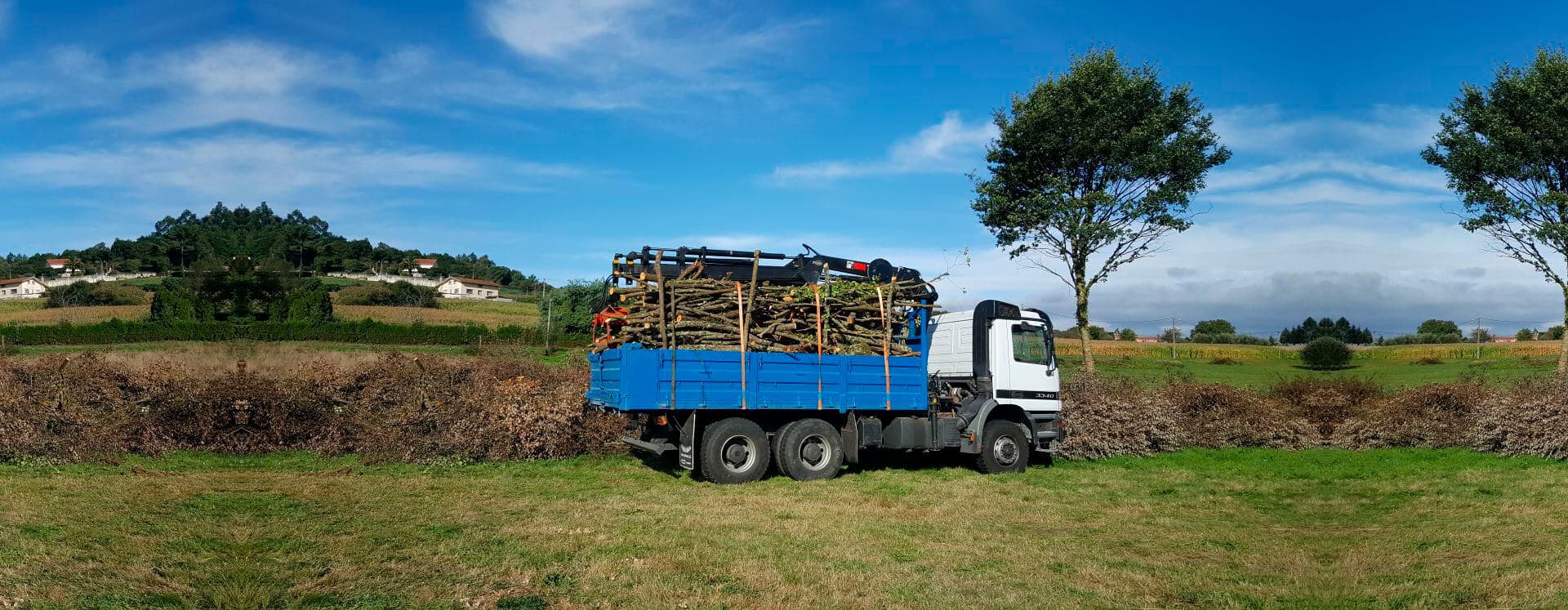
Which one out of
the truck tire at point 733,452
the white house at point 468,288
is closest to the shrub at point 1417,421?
the truck tire at point 733,452

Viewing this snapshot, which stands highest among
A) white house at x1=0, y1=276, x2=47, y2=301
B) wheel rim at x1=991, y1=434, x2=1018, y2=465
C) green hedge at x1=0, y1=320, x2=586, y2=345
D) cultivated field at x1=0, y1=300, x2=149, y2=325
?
white house at x1=0, y1=276, x2=47, y2=301

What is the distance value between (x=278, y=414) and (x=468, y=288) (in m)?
84.7

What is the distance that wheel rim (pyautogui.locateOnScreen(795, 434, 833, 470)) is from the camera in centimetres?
1277

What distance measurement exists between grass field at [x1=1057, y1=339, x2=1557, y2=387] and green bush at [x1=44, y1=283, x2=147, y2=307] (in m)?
57.0

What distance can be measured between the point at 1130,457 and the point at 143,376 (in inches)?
654

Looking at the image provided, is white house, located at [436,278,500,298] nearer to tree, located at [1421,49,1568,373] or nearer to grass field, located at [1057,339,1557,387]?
grass field, located at [1057,339,1557,387]

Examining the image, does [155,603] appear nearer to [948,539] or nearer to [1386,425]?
[948,539]

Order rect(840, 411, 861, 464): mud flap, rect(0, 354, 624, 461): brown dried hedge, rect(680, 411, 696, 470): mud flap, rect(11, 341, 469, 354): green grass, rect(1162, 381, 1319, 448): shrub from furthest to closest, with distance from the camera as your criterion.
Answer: rect(11, 341, 469, 354): green grass → rect(1162, 381, 1319, 448): shrub → rect(0, 354, 624, 461): brown dried hedge → rect(840, 411, 861, 464): mud flap → rect(680, 411, 696, 470): mud flap

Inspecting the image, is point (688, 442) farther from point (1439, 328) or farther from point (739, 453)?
point (1439, 328)

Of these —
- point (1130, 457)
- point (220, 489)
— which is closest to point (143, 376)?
point (220, 489)

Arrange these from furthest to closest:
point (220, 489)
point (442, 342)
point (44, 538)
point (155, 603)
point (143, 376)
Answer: point (442, 342), point (143, 376), point (220, 489), point (44, 538), point (155, 603)

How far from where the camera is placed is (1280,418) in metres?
18.2

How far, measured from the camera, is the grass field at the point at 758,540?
21.2ft

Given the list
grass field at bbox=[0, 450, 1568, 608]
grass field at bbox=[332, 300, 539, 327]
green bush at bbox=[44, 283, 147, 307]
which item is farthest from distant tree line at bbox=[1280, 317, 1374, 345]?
green bush at bbox=[44, 283, 147, 307]
